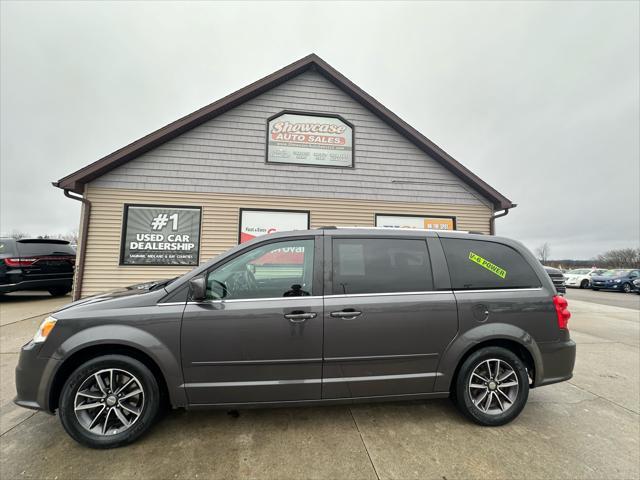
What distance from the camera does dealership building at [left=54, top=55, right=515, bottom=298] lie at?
690 cm

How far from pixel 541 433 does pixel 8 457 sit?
14.1ft

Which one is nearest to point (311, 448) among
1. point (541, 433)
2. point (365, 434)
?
point (365, 434)

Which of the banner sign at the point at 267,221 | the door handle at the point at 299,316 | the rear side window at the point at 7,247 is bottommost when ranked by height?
the door handle at the point at 299,316

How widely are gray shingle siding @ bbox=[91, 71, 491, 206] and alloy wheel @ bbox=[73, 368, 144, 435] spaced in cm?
562

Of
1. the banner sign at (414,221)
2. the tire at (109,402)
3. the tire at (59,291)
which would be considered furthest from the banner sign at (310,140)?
the tire at (59,291)

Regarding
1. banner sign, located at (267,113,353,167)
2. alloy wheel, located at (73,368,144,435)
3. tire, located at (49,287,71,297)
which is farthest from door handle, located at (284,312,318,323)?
tire, located at (49,287,71,297)

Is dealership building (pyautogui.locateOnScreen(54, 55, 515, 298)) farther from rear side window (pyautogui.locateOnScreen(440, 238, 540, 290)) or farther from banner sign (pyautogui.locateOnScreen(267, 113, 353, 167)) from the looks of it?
rear side window (pyautogui.locateOnScreen(440, 238, 540, 290))

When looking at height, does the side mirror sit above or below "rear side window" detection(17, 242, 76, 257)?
below

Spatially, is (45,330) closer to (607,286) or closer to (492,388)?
(492,388)

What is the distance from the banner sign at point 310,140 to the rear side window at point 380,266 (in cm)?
550

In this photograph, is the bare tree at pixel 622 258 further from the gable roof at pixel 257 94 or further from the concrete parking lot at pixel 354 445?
the concrete parking lot at pixel 354 445

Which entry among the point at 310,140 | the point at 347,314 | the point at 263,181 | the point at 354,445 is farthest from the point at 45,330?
the point at 310,140

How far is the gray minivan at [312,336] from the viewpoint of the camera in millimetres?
2238

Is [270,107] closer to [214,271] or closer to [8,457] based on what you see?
[214,271]
